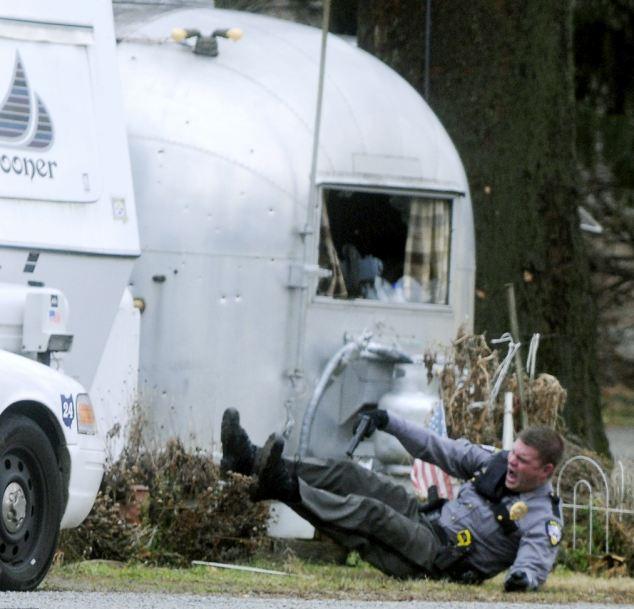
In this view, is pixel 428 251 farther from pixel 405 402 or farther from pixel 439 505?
pixel 439 505

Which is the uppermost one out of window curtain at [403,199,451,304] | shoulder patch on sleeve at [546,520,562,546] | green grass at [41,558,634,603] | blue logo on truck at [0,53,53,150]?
blue logo on truck at [0,53,53,150]

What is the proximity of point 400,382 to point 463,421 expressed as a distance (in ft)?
1.83

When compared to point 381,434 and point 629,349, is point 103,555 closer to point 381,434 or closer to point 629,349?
point 381,434

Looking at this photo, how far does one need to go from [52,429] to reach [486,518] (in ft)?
7.81

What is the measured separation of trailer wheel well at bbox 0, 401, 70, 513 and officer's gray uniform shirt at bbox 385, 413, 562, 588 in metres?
1.93

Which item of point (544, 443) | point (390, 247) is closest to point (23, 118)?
point (544, 443)

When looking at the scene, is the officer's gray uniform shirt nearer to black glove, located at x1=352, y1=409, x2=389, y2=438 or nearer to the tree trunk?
black glove, located at x1=352, y1=409, x2=389, y2=438

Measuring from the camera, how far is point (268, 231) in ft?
38.7

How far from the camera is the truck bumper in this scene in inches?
332

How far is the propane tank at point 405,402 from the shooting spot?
38.9ft

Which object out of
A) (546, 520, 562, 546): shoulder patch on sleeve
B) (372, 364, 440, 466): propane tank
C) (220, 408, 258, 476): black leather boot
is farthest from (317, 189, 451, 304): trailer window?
(546, 520, 562, 546): shoulder patch on sleeve

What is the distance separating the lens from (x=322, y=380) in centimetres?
1185

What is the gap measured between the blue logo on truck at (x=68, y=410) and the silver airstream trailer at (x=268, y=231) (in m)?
2.84

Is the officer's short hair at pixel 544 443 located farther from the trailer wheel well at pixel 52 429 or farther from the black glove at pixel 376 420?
the trailer wheel well at pixel 52 429
